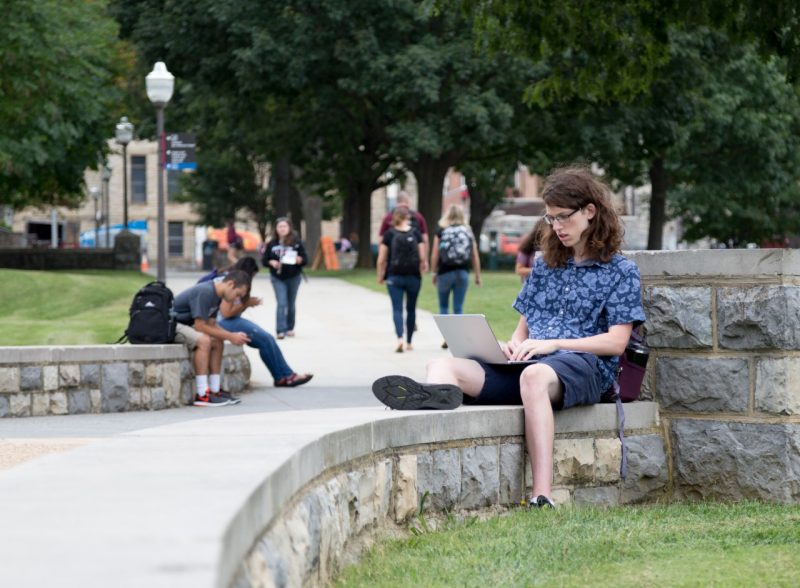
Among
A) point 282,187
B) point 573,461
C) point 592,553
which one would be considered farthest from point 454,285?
point 282,187

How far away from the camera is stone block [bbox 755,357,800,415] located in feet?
23.1

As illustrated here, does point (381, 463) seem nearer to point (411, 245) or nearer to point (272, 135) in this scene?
point (411, 245)

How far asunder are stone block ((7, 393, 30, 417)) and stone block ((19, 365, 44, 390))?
70 millimetres

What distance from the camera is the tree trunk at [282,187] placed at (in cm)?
4488

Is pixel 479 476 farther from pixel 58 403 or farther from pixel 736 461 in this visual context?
pixel 58 403

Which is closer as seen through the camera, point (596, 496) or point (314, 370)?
point (596, 496)

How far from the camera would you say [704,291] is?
7.15 meters

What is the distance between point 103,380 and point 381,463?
712cm

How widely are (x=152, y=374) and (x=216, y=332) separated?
2.01 feet

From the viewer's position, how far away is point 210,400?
1284 centimetres

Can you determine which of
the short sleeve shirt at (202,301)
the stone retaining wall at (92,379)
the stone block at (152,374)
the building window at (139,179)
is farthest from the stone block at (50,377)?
the building window at (139,179)

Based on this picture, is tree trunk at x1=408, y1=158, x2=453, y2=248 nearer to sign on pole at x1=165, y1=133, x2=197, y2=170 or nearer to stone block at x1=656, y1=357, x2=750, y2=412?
sign on pole at x1=165, y1=133, x2=197, y2=170

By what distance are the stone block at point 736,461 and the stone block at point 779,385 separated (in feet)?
0.27

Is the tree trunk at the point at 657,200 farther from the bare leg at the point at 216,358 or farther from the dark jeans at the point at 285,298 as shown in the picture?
the bare leg at the point at 216,358
